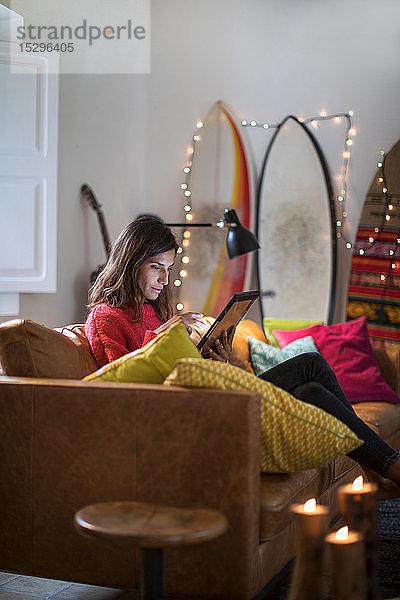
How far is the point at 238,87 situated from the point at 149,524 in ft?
11.1

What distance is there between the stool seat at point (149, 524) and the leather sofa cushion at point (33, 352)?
0.64 metres

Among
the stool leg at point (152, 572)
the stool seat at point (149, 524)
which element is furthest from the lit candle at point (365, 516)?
the stool leg at point (152, 572)

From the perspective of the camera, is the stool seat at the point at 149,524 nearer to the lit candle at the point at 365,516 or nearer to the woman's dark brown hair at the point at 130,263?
the lit candle at the point at 365,516

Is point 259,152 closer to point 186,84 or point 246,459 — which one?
point 186,84

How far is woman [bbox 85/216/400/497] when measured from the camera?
2.35 m

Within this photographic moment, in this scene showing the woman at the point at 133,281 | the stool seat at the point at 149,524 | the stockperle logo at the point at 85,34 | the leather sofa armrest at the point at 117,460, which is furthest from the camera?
the stockperle logo at the point at 85,34

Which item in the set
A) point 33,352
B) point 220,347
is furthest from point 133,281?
point 33,352

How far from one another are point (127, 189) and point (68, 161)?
1.95 ft

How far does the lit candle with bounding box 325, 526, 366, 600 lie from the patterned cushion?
77.9 inches

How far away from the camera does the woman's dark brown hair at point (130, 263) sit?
2.72 m

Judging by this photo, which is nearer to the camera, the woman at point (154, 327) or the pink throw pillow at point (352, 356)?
the woman at point (154, 327)

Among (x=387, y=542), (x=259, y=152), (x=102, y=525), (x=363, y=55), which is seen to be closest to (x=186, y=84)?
(x=259, y=152)

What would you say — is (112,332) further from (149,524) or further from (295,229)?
(295,229)

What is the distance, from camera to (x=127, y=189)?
4305 millimetres
